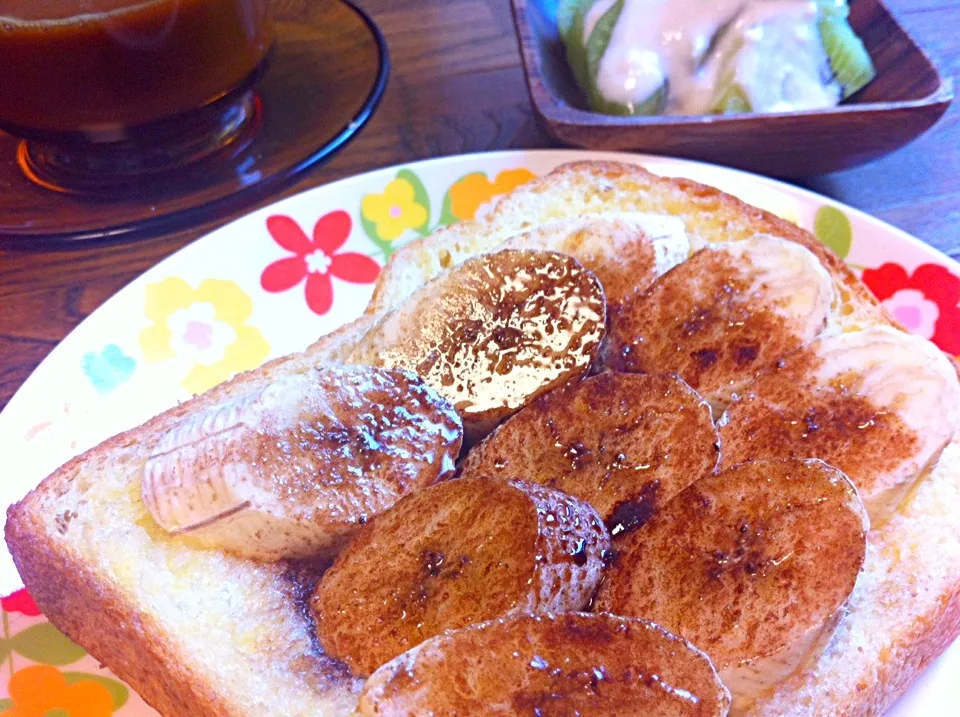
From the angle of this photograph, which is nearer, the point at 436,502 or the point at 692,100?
the point at 436,502

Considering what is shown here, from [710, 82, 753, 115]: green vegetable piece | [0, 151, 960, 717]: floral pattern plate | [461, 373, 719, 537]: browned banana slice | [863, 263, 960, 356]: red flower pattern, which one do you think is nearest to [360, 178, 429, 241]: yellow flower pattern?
[0, 151, 960, 717]: floral pattern plate

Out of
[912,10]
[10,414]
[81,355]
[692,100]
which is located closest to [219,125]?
[81,355]

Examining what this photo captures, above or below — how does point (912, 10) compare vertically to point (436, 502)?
below

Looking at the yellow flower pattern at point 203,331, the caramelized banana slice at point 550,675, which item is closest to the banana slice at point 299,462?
the caramelized banana slice at point 550,675

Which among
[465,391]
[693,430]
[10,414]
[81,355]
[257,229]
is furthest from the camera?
[257,229]

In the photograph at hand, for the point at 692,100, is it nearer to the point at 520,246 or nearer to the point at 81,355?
the point at 520,246

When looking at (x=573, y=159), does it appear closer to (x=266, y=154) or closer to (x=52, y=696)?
(x=266, y=154)

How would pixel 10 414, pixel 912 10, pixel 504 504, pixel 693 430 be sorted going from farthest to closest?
pixel 912 10 < pixel 10 414 < pixel 693 430 < pixel 504 504
